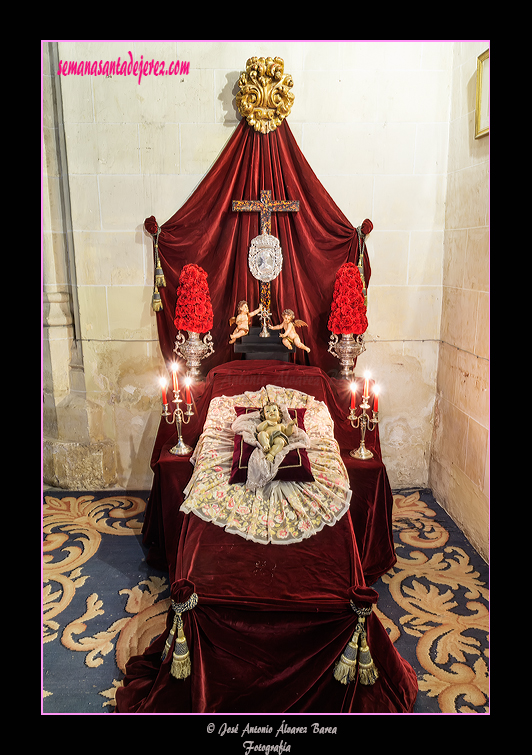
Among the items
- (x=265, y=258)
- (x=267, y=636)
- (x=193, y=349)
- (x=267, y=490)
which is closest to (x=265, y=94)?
(x=265, y=258)

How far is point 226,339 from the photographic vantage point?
5.00 meters

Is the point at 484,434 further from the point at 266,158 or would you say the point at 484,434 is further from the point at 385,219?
the point at 266,158

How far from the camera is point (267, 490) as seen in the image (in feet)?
11.5

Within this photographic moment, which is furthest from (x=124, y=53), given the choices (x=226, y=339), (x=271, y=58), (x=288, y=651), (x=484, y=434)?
(x=288, y=651)

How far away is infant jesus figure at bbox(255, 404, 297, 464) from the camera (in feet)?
11.8

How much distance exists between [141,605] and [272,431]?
145cm

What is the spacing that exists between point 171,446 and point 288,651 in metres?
1.91

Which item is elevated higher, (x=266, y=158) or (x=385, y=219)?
(x=266, y=158)

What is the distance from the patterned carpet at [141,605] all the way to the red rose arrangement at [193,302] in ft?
5.68

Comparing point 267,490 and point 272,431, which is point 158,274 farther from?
point 267,490

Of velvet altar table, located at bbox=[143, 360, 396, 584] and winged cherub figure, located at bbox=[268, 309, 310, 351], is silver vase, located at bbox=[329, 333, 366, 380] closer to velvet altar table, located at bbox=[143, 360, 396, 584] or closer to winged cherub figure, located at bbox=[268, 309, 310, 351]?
velvet altar table, located at bbox=[143, 360, 396, 584]

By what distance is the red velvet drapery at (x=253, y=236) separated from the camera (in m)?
4.71

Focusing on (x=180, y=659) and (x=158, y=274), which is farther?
(x=158, y=274)

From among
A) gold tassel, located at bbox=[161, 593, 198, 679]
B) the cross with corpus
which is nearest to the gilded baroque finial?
the cross with corpus
